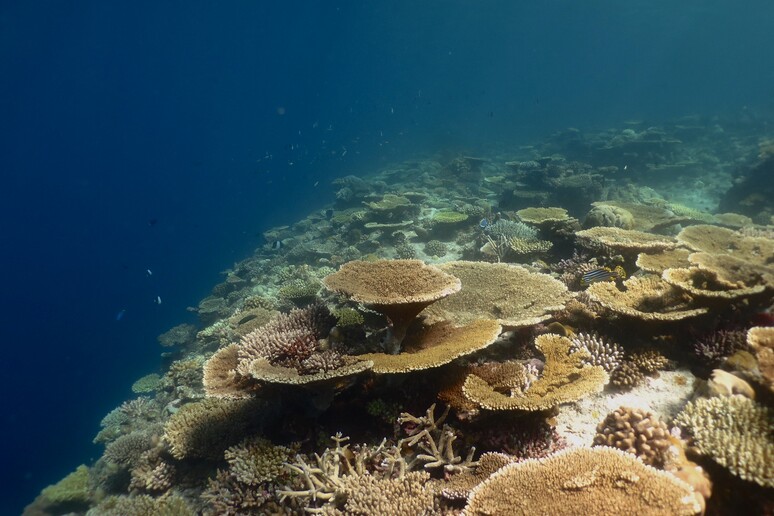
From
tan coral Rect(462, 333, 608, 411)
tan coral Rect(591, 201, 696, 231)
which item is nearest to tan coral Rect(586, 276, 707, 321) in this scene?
tan coral Rect(462, 333, 608, 411)

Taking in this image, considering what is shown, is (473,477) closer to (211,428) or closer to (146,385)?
(211,428)

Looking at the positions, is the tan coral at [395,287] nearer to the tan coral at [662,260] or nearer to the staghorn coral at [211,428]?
the staghorn coral at [211,428]

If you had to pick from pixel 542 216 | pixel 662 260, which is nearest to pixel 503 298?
pixel 662 260

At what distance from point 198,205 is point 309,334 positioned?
122 metres

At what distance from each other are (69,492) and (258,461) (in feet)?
25.7

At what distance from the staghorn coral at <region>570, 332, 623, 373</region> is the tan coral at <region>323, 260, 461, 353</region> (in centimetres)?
179

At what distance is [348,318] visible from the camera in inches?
224

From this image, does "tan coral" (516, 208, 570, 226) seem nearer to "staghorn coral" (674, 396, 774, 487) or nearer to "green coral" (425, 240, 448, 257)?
"green coral" (425, 240, 448, 257)

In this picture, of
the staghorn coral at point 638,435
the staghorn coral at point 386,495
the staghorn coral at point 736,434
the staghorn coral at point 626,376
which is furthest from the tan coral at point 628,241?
the staghorn coral at point 386,495

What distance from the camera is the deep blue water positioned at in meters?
46.6

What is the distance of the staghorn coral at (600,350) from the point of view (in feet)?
14.8

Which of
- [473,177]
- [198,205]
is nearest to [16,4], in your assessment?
[473,177]

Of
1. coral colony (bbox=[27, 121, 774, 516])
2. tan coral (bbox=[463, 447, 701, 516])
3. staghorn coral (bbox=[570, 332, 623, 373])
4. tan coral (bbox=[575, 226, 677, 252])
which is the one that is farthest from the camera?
tan coral (bbox=[575, 226, 677, 252])

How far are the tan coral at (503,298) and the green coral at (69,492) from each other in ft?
31.5
